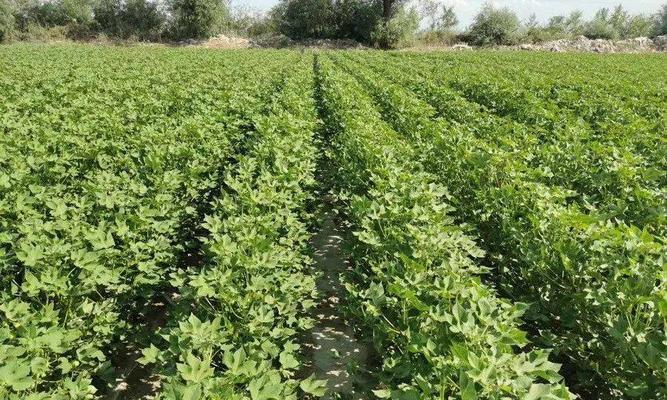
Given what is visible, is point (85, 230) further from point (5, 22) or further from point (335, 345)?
point (5, 22)

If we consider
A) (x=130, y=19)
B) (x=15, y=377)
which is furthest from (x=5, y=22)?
(x=15, y=377)

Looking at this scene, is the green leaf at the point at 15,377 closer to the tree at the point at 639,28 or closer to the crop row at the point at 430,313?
the crop row at the point at 430,313

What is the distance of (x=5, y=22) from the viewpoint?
4266cm

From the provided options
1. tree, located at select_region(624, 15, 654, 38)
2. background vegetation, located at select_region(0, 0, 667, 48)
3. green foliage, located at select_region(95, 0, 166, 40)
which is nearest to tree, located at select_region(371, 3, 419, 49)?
background vegetation, located at select_region(0, 0, 667, 48)

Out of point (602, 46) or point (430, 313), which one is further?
point (602, 46)

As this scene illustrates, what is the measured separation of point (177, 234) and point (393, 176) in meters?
2.28

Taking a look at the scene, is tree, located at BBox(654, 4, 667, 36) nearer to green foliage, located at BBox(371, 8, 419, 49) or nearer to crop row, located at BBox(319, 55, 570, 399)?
green foliage, located at BBox(371, 8, 419, 49)

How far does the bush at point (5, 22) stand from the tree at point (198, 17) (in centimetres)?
1478

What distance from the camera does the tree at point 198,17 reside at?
44.9 metres

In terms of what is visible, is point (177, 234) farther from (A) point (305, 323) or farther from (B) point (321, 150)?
(B) point (321, 150)

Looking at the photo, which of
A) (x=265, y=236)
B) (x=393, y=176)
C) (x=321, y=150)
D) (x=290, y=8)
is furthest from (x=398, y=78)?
(x=290, y=8)

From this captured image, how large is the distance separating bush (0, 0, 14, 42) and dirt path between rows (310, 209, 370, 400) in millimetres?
50880

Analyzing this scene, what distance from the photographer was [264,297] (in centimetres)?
291

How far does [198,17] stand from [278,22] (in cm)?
1044
